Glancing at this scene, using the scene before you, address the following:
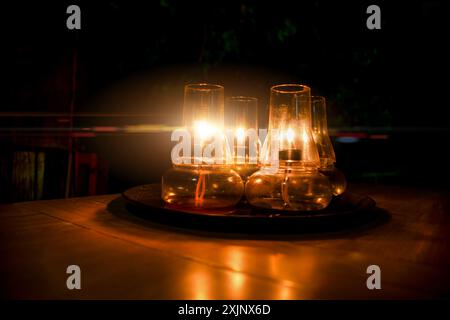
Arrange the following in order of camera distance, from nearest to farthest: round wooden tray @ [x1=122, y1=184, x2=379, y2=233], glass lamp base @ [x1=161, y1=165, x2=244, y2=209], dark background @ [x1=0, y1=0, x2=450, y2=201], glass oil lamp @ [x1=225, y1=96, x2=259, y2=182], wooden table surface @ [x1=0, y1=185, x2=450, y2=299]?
wooden table surface @ [x1=0, y1=185, x2=450, y2=299] → round wooden tray @ [x1=122, y1=184, x2=379, y2=233] → glass lamp base @ [x1=161, y1=165, x2=244, y2=209] → glass oil lamp @ [x1=225, y1=96, x2=259, y2=182] → dark background @ [x1=0, y1=0, x2=450, y2=201]

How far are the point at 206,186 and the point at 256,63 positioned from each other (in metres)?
2.41

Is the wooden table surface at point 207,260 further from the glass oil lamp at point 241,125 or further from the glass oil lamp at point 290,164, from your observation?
the glass oil lamp at point 241,125

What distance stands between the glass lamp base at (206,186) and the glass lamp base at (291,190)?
0.05 metres

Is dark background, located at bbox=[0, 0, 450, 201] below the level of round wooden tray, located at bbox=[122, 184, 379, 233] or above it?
above

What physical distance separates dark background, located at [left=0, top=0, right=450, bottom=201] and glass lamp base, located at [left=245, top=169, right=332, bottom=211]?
193 cm

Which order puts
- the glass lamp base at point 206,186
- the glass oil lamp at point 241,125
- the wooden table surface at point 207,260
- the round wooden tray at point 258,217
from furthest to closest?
the glass oil lamp at point 241,125 → the glass lamp base at point 206,186 → the round wooden tray at point 258,217 → the wooden table surface at point 207,260

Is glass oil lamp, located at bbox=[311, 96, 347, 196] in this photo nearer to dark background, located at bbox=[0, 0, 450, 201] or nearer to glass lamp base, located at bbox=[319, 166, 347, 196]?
glass lamp base, located at bbox=[319, 166, 347, 196]

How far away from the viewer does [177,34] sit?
353 centimetres

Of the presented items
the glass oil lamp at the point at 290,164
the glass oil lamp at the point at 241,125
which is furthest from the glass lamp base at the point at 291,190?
the glass oil lamp at the point at 241,125

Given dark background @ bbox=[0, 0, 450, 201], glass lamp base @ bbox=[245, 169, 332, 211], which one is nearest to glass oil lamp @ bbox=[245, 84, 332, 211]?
glass lamp base @ bbox=[245, 169, 332, 211]

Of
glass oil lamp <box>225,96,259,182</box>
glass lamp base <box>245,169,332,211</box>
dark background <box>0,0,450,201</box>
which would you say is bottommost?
glass lamp base <box>245,169,332,211</box>

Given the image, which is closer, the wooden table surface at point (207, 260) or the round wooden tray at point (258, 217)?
the wooden table surface at point (207, 260)

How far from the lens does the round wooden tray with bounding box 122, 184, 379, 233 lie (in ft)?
2.94

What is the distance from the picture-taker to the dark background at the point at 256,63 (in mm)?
3035
